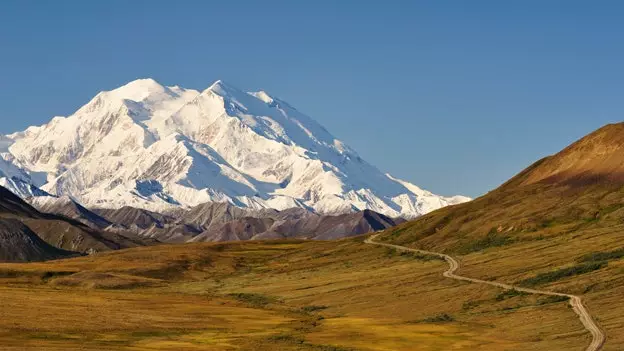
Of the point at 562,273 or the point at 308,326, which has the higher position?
the point at 562,273

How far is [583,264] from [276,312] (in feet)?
182

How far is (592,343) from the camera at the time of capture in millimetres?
128750

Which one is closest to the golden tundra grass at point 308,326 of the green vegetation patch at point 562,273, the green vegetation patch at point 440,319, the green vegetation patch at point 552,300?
the green vegetation patch at point 440,319

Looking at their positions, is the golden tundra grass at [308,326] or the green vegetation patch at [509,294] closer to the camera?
the golden tundra grass at [308,326]

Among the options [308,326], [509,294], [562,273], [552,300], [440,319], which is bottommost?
[552,300]

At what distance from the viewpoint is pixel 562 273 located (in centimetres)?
19500

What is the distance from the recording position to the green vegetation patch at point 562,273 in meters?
192

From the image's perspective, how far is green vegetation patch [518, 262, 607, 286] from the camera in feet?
629

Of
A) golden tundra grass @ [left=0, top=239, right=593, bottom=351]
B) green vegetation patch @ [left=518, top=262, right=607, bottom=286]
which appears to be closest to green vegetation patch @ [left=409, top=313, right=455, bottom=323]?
golden tundra grass @ [left=0, top=239, right=593, bottom=351]

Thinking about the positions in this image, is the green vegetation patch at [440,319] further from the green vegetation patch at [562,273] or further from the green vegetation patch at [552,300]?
the green vegetation patch at [562,273]

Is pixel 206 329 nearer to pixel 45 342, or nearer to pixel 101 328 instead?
pixel 101 328

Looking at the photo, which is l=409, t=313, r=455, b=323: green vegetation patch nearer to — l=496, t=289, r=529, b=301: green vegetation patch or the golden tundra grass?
the golden tundra grass

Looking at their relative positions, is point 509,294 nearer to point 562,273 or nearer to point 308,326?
point 562,273

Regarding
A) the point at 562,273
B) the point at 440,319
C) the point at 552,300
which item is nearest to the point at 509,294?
the point at 562,273
